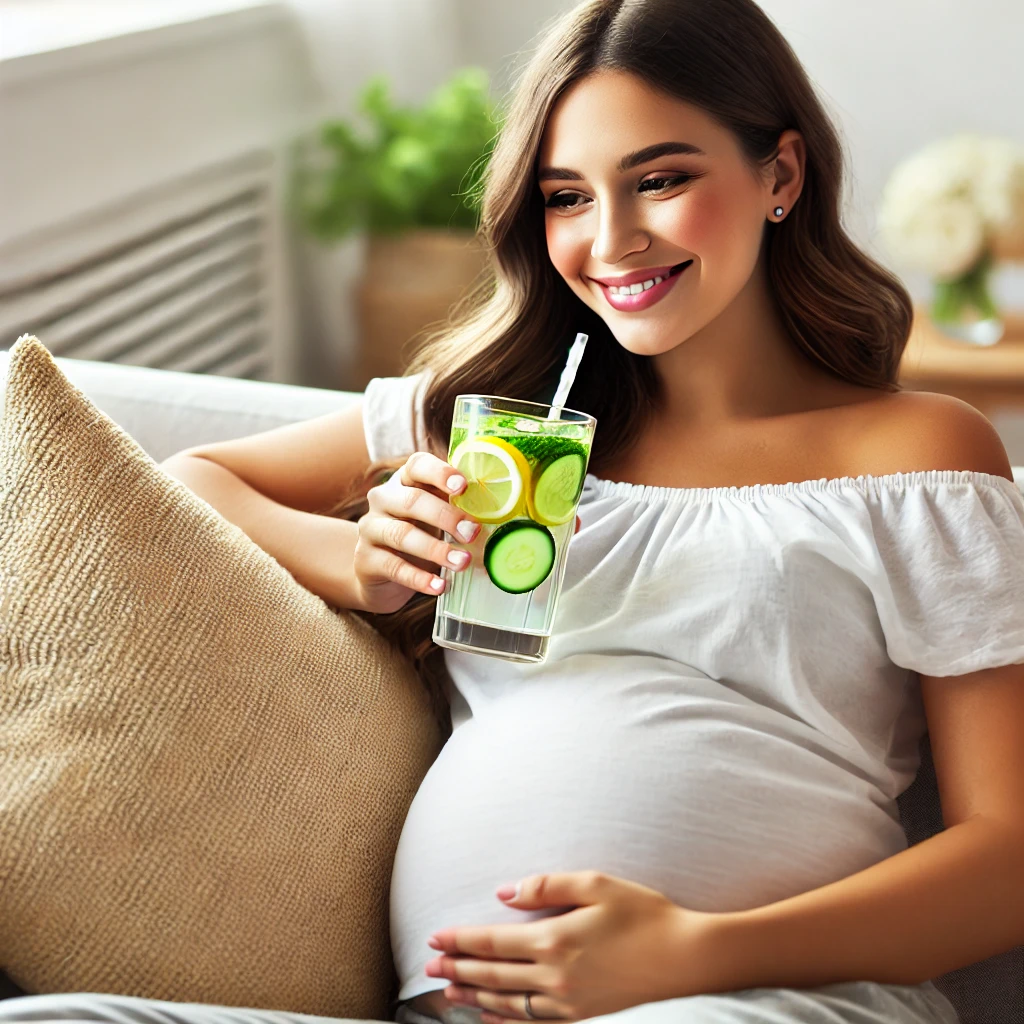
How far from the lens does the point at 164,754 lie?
107cm

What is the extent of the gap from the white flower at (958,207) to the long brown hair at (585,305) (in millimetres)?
1708

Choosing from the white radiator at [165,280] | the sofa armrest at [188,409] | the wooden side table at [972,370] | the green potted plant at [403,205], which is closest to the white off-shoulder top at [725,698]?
the sofa armrest at [188,409]

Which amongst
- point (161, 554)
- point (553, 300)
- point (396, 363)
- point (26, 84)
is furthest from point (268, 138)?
point (161, 554)

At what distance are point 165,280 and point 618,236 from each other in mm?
2085

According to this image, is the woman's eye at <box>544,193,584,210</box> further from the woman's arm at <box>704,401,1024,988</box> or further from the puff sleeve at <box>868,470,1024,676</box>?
the woman's arm at <box>704,401,1024,988</box>

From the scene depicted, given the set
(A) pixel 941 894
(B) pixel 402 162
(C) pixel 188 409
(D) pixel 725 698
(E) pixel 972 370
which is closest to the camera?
(A) pixel 941 894

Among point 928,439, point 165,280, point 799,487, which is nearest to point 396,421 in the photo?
point 799,487

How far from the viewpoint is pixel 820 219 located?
1.38 m

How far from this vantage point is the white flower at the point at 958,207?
9.70 ft

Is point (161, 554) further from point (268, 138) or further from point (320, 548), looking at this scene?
point (268, 138)

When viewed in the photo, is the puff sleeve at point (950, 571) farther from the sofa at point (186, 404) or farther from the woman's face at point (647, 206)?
the sofa at point (186, 404)

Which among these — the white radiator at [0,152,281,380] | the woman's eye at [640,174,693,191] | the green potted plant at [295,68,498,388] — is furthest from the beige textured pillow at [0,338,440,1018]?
the green potted plant at [295,68,498,388]

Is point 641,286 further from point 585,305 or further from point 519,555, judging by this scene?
point 519,555

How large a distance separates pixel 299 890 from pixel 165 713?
189 mm
